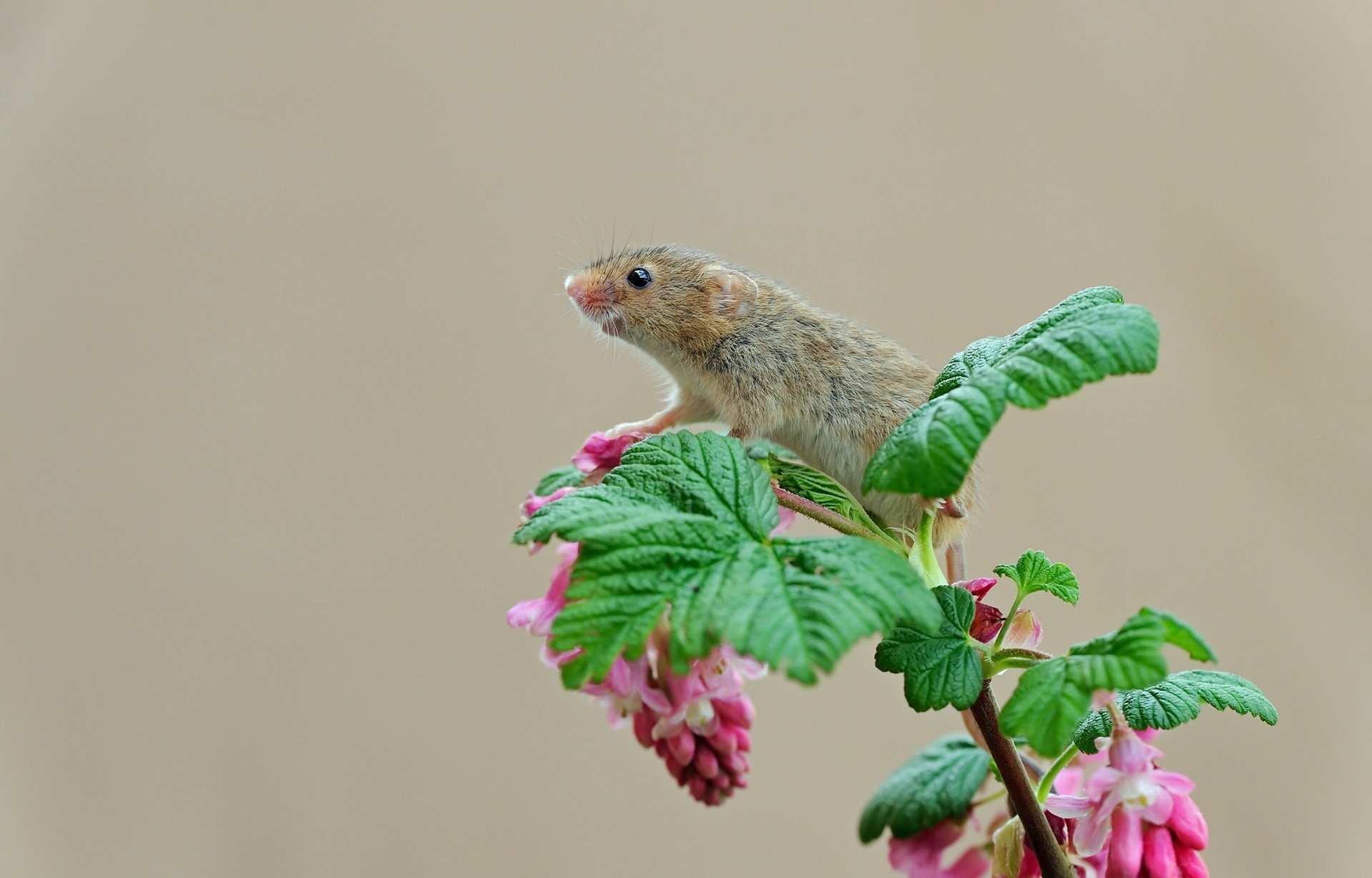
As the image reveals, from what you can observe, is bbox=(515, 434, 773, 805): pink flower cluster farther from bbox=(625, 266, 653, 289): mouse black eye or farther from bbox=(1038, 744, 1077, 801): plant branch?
bbox=(625, 266, 653, 289): mouse black eye

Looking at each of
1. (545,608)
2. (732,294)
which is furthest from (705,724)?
(732,294)

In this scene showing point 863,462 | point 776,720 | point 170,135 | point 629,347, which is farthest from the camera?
point 776,720

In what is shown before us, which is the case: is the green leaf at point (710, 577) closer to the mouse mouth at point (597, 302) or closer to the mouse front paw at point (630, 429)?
the mouse front paw at point (630, 429)

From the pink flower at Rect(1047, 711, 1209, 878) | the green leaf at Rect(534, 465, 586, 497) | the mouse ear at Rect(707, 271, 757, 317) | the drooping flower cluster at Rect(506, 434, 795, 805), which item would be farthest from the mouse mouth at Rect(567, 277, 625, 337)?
the pink flower at Rect(1047, 711, 1209, 878)

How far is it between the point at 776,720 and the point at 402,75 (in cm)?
200

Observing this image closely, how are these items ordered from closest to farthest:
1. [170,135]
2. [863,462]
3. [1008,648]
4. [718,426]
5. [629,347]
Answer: [1008,648]
[863,462]
[718,426]
[629,347]
[170,135]

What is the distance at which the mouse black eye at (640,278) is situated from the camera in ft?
4.51

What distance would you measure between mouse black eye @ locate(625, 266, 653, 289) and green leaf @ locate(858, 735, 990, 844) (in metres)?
→ 0.70

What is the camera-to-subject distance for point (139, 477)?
8.38 ft

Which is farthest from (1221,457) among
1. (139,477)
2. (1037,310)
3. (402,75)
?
(139,477)

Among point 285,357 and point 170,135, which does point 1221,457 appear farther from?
point 170,135

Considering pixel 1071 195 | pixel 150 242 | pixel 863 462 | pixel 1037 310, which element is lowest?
pixel 863 462

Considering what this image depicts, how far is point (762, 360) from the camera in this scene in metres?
1.26

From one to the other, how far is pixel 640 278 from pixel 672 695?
2.38 ft
